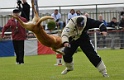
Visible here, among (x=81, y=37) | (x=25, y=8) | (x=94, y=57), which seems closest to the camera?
(x=94, y=57)

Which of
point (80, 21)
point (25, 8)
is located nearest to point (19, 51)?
point (25, 8)

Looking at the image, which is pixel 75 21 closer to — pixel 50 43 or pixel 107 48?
pixel 50 43

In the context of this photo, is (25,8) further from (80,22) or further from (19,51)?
(80,22)

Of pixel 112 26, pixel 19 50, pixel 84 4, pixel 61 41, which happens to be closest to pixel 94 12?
pixel 84 4

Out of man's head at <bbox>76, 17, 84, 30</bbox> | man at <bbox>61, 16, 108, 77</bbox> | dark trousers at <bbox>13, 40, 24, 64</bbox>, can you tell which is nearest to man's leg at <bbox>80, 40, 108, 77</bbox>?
man at <bbox>61, 16, 108, 77</bbox>

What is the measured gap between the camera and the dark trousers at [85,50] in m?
13.4

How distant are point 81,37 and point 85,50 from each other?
372mm

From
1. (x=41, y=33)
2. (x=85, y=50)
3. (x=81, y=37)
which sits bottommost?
(x=85, y=50)

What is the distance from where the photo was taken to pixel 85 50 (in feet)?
44.1

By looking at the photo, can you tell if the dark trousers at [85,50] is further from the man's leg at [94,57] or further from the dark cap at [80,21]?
the dark cap at [80,21]

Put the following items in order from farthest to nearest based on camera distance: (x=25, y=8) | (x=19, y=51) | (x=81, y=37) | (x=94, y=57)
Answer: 1. (x=25, y=8)
2. (x=19, y=51)
3. (x=81, y=37)
4. (x=94, y=57)

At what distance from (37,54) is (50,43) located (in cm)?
1539

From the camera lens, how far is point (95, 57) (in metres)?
13.3

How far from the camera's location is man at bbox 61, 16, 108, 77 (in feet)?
42.4
